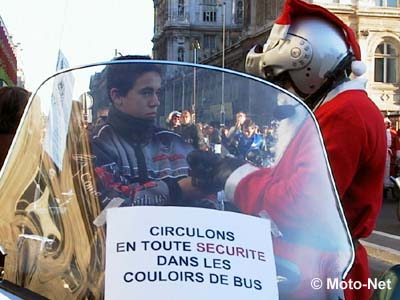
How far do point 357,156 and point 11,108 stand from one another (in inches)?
99.5

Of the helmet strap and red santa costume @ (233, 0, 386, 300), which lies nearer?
red santa costume @ (233, 0, 386, 300)

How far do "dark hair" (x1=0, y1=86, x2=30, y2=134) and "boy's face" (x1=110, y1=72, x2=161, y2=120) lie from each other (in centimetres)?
237

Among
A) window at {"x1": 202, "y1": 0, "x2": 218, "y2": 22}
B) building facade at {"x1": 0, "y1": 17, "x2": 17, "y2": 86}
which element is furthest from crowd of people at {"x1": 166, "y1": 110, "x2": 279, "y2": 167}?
window at {"x1": 202, "y1": 0, "x2": 218, "y2": 22}

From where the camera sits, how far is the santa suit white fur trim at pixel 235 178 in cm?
218

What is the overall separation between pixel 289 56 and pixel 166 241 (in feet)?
4.90


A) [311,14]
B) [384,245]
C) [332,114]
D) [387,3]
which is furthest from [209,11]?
[332,114]

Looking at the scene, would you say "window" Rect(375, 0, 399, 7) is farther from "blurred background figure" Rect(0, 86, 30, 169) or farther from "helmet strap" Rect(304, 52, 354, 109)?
"helmet strap" Rect(304, 52, 354, 109)

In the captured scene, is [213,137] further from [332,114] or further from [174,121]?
[332,114]

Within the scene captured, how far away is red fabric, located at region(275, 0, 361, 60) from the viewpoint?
3.11 metres

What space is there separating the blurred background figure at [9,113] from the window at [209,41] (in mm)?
110899

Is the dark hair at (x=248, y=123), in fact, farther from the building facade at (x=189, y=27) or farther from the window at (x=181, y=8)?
the window at (x=181, y=8)

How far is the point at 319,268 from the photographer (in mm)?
2135

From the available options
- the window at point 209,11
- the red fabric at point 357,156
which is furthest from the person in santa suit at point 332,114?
the window at point 209,11

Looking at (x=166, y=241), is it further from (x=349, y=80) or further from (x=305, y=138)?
(x=349, y=80)
